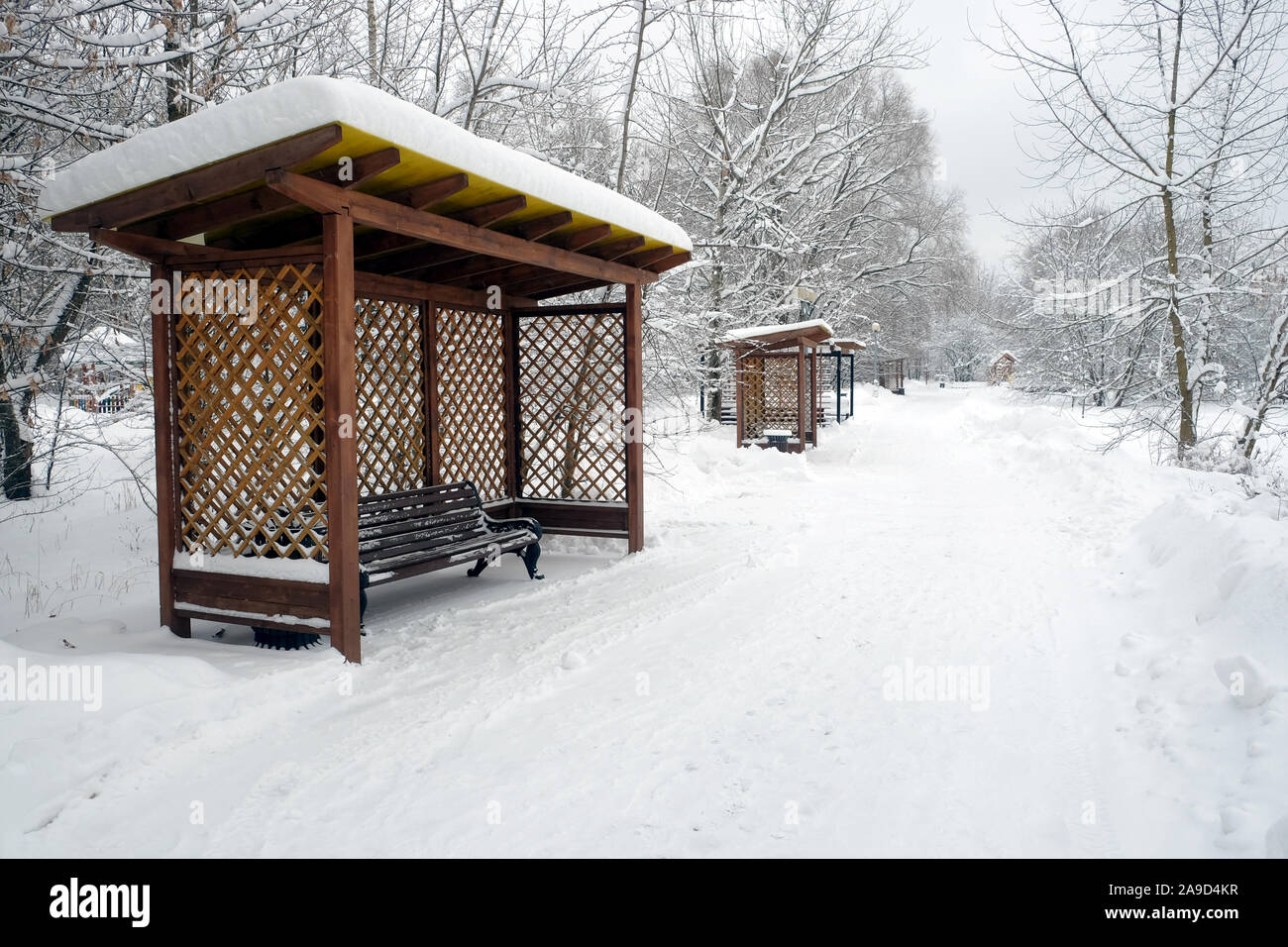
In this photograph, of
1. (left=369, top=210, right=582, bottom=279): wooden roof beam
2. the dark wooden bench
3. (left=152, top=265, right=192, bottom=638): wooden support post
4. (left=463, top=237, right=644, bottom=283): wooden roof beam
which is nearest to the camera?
(left=152, top=265, right=192, bottom=638): wooden support post

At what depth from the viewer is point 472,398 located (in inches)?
232

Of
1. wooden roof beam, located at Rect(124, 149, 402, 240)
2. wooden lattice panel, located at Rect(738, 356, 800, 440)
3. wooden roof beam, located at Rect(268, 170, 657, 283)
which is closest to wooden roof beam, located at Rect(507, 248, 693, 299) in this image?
wooden roof beam, located at Rect(268, 170, 657, 283)

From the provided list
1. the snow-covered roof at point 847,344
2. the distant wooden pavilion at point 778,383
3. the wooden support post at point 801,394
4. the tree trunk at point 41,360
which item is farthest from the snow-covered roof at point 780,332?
the tree trunk at point 41,360

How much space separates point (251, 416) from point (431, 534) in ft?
4.38

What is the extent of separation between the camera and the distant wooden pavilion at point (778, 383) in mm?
13008

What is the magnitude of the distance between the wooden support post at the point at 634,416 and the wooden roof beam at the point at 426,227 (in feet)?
1.39

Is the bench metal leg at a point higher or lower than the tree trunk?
lower

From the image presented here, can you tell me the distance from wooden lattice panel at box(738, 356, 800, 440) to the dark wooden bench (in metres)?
9.27

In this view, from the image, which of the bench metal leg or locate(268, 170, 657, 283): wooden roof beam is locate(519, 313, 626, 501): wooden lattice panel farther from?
the bench metal leg

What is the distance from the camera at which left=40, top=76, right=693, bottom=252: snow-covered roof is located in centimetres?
294

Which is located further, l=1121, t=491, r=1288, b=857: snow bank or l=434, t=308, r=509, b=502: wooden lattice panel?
l=434, t=308, r=509, b=502: wooden lattice panel

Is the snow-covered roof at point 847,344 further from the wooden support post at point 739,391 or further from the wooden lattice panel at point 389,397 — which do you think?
the wooden lattice panel at point 389,397
